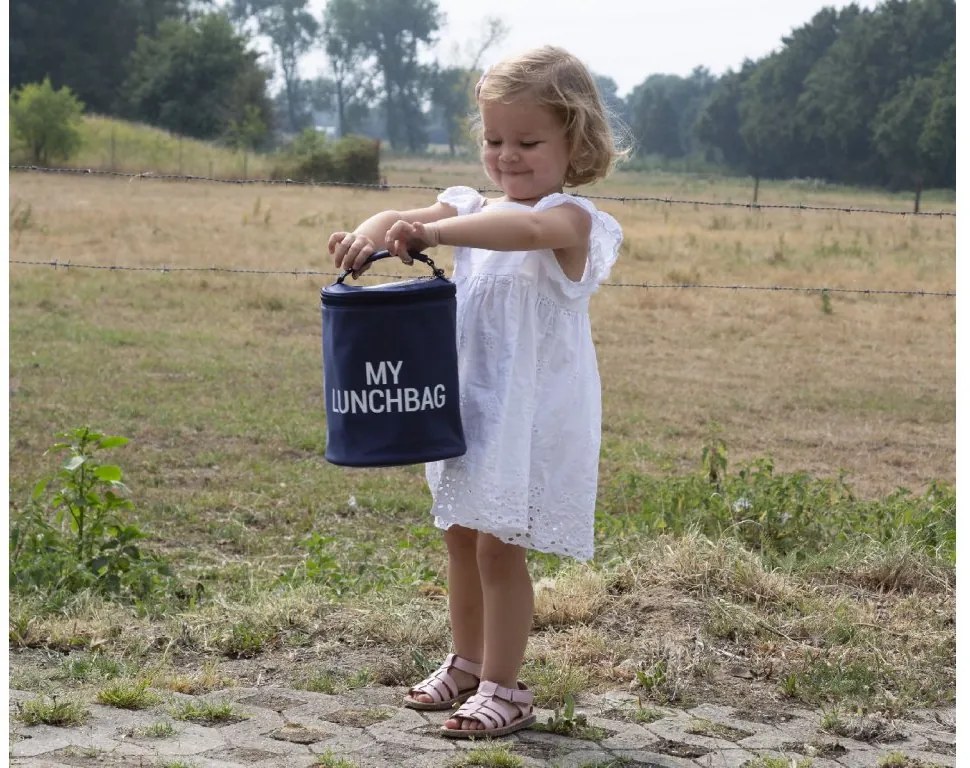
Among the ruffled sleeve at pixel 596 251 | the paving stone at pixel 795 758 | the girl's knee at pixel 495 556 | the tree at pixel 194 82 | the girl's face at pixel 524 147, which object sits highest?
the tree at pixel 194 82

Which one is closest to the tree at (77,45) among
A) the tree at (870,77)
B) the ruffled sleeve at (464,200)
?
the tree at (870,77)

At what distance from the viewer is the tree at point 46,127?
34844 mm

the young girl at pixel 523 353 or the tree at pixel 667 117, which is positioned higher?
the tree at pixel 667 117

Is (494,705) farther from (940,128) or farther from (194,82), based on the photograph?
(194,82)

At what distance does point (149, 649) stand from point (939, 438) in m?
6.69

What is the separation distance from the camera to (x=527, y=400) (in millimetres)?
2908

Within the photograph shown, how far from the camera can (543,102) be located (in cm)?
294

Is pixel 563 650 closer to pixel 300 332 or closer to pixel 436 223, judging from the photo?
pixel 436 223

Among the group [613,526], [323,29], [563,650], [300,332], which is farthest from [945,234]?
[323,29]

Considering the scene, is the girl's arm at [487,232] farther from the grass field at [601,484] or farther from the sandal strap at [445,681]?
the grass field at [601,484]

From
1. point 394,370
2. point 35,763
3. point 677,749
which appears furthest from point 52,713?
point 677,749

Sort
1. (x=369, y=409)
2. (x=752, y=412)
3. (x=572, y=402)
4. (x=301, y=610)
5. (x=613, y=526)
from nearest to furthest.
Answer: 1. (x=369, y=409)
2. (x=572, y=402)
3. (x=301, y=610)
4. (x=613, y=526)
5. (x=752, y=412)

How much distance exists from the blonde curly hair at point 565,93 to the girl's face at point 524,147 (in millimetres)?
20

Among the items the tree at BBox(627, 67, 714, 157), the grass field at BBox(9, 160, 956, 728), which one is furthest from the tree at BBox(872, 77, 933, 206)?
the grass field at BBox(9, 160, 956, 728)
